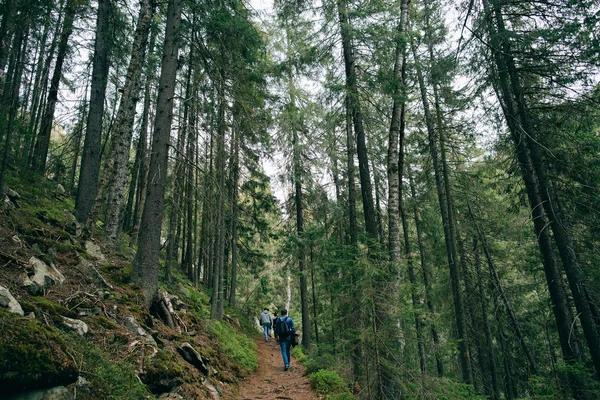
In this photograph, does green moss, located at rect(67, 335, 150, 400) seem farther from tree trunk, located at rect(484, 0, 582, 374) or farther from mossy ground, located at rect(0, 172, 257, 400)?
tree trunk, located at rect(484, 0, 582, 374)

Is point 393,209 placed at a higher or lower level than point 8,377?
higher

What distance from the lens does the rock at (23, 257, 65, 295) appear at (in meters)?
4.18

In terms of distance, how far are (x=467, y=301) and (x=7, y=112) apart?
1663 cm

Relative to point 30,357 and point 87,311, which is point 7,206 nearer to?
point 87,311

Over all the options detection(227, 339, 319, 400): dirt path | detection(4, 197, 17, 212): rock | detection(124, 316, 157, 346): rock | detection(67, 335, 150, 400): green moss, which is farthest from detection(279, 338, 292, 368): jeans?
detection(4, 197, 17, 212): rock

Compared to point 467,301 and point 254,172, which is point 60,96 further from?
point 467,301

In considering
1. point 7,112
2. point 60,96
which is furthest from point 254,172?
point 7,112

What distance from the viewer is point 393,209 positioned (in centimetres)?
780

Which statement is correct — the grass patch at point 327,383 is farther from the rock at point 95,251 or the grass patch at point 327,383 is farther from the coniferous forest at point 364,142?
the rock at point 95,251

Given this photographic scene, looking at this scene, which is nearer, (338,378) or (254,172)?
(338,378)

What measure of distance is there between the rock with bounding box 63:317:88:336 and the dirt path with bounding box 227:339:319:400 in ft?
10.4

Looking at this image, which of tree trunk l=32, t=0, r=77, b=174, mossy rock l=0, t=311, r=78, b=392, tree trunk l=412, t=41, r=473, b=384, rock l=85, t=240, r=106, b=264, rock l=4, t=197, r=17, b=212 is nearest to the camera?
mossy rock l=0, t=311, r=78, b=392

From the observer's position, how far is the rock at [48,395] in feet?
7.97

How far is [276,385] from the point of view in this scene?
8047 mm
